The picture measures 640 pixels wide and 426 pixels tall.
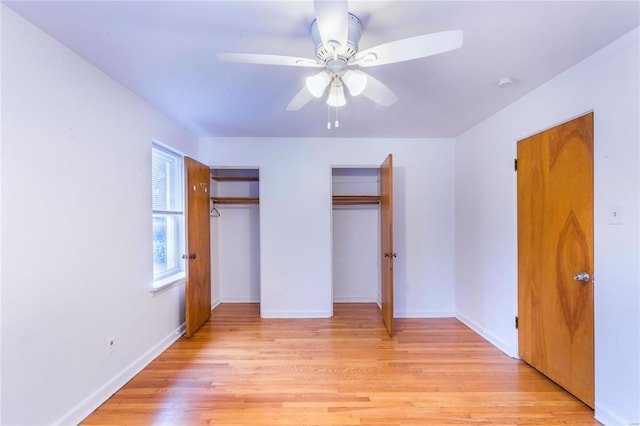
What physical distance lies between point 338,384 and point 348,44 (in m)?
2.30

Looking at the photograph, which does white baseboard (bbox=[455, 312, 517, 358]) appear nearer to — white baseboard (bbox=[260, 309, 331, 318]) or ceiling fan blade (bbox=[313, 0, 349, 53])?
white baseboard (bbox=[260, 309, 331, 318])

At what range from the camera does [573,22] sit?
1.42 meters

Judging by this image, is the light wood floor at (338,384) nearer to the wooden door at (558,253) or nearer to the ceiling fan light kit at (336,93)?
the wooden door at (558,253)

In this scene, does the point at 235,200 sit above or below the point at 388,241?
above

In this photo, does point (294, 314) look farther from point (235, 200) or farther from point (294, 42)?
point (294, 42)

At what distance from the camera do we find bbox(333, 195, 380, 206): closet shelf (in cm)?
375

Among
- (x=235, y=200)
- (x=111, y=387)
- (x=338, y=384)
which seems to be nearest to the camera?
(x=111, y=387)

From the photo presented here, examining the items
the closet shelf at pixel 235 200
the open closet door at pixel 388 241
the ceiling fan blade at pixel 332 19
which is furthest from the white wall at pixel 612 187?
the closet shelf at pixel 235 200

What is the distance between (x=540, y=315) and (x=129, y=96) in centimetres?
383

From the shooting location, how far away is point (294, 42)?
1.56 m

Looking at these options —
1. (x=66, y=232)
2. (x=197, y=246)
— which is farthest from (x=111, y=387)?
(x=197, y=246)

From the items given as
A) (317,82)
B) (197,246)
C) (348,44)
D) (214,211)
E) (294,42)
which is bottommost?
(197,246)

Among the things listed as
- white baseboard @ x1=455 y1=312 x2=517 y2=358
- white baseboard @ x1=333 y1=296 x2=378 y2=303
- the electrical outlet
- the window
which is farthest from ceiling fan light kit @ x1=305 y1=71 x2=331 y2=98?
white baseboard @ x1=333 y1=296 x2=378 y2=303

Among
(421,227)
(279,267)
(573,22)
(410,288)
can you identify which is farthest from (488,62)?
(279,267)
